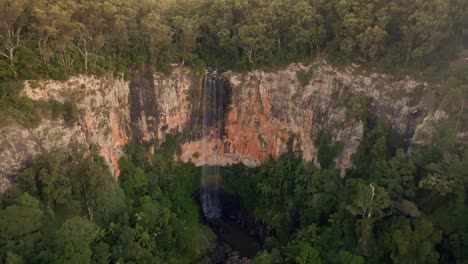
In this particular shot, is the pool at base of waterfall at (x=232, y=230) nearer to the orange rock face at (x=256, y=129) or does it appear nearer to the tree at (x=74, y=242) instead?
the orange rock face at (x=256, y=129)

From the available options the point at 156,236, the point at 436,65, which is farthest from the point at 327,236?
the point at 436,65

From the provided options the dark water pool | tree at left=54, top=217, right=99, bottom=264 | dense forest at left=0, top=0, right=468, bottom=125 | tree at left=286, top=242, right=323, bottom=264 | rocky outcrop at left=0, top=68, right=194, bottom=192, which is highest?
dense forest at left=0, top=0, right=468, bottom=125

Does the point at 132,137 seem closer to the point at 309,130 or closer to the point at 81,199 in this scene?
the point at 81,199

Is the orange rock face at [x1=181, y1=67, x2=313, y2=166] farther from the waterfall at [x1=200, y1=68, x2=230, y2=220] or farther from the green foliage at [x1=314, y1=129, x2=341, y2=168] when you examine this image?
the green foliage at [x1=314, y1=129, x2=341, y2=168]

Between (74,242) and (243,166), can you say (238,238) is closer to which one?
(243,166)

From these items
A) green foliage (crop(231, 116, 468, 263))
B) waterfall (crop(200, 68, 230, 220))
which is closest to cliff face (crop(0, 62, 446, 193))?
waterfall (crop(200, 68, 230, 220))

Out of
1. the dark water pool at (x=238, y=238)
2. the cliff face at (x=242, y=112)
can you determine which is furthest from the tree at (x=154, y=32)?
the dark water pool at (x=238, y=238)

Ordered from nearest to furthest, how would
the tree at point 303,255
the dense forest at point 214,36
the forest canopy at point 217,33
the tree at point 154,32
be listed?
the tree at point 303,255
the dense forest at point 214,36
the forest canopy at point 217,33
the tree at point 154,32
